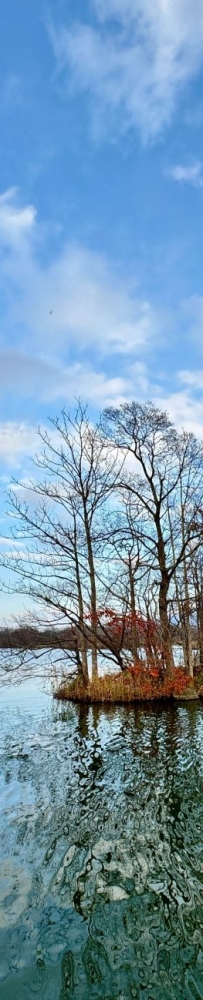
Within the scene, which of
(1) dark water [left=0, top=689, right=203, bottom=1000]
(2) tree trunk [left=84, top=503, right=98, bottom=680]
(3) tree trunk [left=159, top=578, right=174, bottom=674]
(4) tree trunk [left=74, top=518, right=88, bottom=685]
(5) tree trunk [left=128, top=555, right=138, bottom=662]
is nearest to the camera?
(1) dark water [left=0, top=689, right=203, bottom=1000]

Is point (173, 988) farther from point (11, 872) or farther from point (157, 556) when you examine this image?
point (157, 556)

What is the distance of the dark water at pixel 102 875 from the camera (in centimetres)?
337

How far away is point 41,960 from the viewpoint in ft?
11.6

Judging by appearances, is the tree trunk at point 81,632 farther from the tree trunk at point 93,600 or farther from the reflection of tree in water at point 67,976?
the reflection of tree in water at point 67,976

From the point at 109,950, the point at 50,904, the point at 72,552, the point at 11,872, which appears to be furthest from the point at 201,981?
the point at 72,552

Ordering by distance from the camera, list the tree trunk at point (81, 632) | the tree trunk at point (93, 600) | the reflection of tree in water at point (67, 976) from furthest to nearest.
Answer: the tree trunk at point (93, 600) < the tree trunk at point (81, 632) < the reflection of tree in water at point (67, 976)

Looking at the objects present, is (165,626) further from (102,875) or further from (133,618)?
(102,875)

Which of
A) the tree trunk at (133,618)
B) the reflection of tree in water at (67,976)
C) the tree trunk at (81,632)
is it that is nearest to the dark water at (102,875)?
the reflection of tree in water at (67,976)

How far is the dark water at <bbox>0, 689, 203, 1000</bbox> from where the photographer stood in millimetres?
3367

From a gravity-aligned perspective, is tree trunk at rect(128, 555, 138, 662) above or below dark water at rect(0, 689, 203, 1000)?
above

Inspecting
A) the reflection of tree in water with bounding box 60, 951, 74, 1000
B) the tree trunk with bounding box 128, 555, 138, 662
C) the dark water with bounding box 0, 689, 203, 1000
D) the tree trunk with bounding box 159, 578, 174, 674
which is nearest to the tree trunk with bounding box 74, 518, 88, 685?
the tree trunk with bounding box 128, 555, 138, 662

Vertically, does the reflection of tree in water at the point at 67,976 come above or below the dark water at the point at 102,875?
below

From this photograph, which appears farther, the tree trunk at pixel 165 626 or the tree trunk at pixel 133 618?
the tree trunk at pixel 133 618

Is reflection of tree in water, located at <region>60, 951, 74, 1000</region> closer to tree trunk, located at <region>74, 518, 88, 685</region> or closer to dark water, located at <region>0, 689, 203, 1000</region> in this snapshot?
dark water, located at <region>0, 689, 203, 1000</region>
